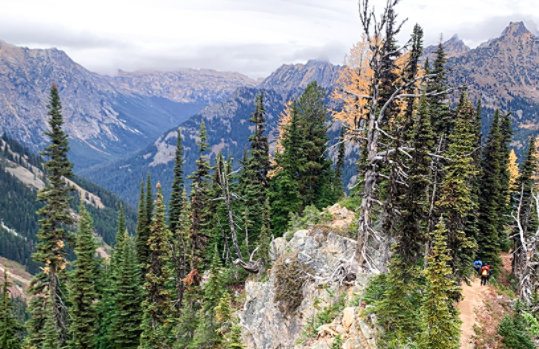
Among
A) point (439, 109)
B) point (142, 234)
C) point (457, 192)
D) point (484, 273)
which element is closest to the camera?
point (457, 192)

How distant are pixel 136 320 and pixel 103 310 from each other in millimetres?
6640

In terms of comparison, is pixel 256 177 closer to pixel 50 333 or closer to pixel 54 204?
pixel 54 204

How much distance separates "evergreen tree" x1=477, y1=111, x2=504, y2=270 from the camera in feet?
127

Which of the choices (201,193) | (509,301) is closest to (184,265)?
(201,193)

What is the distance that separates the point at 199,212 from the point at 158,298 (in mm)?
10637

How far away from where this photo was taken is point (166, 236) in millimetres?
40125

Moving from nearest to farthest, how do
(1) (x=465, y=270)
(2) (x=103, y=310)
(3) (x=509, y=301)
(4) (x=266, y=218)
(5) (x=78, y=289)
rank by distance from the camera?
1. (3) (x=509, y=301)
2. (1) (x=465, y=270)
3. (4) (x=266, y=218)
4. (5) (x=78, y=289)
5. (2) (x=103, y=310)

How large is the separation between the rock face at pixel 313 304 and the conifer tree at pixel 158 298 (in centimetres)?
1339

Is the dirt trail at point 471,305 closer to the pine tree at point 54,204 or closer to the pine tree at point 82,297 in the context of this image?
the pine tree at point 54,204

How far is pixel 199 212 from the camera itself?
36.8m

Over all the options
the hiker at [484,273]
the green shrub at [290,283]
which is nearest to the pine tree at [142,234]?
the green shrub at [290,283]

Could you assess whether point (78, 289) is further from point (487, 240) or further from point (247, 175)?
point (487, 240)

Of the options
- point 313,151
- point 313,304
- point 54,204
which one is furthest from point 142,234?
point 313,304

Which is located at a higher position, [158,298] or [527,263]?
[527,263]
